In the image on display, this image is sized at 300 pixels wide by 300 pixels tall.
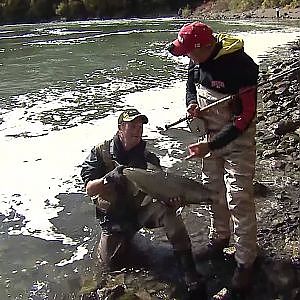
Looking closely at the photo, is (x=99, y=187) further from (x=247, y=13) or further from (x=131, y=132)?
(x=247, y=13)

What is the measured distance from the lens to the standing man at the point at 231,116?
13.8ft

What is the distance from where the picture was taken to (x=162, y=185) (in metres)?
4.61

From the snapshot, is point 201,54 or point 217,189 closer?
point 201,54

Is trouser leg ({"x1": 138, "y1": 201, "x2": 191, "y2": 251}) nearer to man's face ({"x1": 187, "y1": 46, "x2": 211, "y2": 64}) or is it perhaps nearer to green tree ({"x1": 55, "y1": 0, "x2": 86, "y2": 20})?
man's face ({"x1": 187, "y1": 46, "x2": 211, "y2": 64})

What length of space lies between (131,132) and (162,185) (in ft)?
1.85

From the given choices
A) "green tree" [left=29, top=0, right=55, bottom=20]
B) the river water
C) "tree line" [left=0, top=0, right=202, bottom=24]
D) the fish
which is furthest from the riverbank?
the fish

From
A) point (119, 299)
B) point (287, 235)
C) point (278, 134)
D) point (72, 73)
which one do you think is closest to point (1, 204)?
point (119, 299)

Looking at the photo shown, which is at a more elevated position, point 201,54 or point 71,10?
point 201,54

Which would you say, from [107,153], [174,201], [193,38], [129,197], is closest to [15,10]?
[107,153]

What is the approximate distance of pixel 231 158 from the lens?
4.42 m

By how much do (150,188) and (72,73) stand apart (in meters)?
17.8

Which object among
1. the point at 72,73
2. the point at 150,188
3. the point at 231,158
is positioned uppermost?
the point at 231,158

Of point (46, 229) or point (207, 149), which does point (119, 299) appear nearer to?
point (207, 149)

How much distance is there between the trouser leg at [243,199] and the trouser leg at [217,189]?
1.00ft
